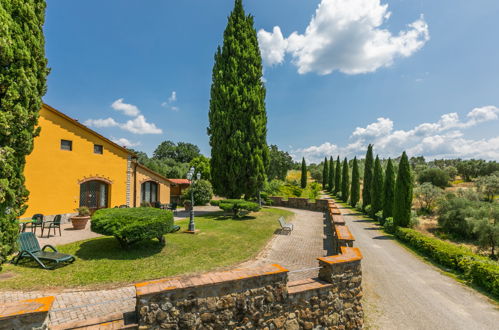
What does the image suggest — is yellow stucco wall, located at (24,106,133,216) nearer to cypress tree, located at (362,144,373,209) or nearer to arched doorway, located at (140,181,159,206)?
arched doorway, located at (140,181,159,206)

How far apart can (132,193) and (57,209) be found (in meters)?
5.15

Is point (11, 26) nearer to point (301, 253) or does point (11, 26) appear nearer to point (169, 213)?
point (169, 213)

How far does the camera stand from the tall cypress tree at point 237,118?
1895 cm

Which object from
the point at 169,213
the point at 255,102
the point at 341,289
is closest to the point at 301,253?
the point at 341,289

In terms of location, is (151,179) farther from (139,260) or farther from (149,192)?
(139,260)

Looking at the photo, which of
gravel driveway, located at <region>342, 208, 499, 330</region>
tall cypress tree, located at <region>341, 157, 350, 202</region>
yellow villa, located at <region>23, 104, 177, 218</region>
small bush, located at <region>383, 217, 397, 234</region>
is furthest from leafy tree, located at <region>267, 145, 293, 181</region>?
gravel driveway, located at <region>342, 208, 499, 330</region>

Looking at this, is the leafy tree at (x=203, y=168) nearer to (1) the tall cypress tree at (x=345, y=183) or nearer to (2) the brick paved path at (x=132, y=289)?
(2) the brick paved path at (x=132, y=289)

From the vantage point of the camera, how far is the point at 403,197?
17.1 m

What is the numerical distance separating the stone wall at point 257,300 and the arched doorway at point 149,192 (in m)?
18.6

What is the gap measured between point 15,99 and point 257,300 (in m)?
8.36

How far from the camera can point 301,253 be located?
9.02 meters

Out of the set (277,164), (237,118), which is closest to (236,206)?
(237,118)

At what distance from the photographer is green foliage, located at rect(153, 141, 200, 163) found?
6862 centimetres

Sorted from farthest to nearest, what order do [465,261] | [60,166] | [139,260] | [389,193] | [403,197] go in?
1. [389,193]
2. [403,197]
3. [60,166]
4. [465,261]
5. [139,260]
